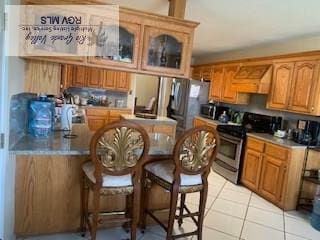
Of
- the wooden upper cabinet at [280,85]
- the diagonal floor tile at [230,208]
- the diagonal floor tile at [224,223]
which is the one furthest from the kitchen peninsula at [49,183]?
the wooden upper cabinet at [280,85]

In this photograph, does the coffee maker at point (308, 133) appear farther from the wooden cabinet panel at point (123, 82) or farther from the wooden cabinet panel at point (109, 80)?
the wooden cabinet panel at point (109, 80)

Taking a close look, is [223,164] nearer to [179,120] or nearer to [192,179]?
[179,120]

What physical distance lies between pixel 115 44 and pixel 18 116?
104 cm

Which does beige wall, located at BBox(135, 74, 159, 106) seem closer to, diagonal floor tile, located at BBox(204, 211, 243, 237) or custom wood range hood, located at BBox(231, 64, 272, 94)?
custom wood range hood, located at BBox(231, 64, 272, 94)

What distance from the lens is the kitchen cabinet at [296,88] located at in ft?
11.7

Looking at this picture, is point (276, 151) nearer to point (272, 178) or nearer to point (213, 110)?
point (272, 178)

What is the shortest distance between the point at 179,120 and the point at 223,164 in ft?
6.07

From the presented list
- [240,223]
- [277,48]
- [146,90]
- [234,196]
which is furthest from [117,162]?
[146,90]

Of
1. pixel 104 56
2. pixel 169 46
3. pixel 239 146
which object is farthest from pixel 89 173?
pixel 239 146

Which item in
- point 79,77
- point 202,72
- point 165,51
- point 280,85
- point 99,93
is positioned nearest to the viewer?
point 165,51

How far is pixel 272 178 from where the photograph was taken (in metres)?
3.83

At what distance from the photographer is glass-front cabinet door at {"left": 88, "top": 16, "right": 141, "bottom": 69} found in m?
2.35

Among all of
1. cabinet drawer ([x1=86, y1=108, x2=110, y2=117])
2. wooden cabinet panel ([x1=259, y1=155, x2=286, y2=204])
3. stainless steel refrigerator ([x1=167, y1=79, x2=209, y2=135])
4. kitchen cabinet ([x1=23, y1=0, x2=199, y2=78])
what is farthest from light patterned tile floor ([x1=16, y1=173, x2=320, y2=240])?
cabinet drawer ([x1=86, y1=108, x2=110, y2=117])

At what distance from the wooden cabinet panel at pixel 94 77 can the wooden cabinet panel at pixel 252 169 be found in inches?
138
